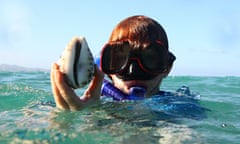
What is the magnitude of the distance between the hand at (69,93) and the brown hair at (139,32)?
1016 mm

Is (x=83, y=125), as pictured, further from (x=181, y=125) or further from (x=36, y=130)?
(x=181, y=125)

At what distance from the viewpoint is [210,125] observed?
3969 mm

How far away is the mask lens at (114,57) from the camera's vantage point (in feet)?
13.8

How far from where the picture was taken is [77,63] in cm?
319

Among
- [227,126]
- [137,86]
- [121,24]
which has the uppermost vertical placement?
[121,24]

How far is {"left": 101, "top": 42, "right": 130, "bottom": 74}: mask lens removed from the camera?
13.8ft

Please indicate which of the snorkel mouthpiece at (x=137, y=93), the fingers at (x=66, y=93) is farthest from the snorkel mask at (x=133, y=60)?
the fingers at (x=66, y=93)

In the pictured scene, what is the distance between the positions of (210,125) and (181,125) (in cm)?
39

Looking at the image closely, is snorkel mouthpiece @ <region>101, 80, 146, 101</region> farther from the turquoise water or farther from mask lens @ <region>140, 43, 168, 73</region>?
mask lens @ <region>140, 43, 168, 73</region>

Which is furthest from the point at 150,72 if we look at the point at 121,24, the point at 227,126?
the point at 227,126

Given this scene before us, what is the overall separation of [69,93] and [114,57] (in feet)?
3.98

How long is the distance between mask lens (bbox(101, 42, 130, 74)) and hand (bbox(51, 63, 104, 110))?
2.91ft

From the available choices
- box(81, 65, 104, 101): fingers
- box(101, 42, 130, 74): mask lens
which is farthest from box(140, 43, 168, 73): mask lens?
box(81, 65, 104, 101): fingers

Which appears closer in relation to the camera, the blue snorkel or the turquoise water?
the turquoise water
